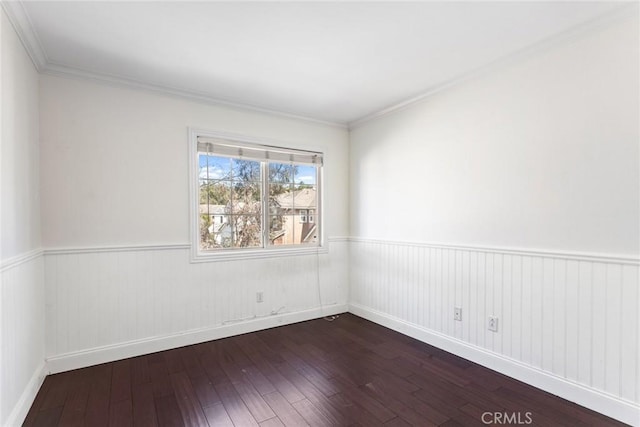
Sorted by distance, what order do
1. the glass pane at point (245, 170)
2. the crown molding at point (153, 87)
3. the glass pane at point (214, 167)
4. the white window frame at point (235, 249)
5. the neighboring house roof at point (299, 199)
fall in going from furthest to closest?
the neighboring house roof at point (299, 199) → the glass pane at point (245, 170) → the glass pane at point (214, 167) → the white window frame at point (235, 249) → the crown molding at point (153, 87)

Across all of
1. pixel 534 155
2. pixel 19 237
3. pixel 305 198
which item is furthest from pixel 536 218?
pixel 19 237

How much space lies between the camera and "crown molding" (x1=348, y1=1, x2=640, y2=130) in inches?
73.9

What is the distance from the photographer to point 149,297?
289 centimetres

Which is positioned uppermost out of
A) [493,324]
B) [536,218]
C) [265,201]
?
[265,201]

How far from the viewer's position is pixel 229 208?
3.44 m

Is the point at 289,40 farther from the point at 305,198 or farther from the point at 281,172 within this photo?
the point at 305,198

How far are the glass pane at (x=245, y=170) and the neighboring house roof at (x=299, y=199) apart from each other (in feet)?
1.30

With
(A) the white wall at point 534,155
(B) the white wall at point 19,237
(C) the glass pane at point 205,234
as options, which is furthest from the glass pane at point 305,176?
(B) the white wall at point 19,237

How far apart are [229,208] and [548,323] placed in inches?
118

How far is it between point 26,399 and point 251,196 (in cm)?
237

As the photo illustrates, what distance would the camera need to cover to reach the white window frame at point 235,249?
3104 mm

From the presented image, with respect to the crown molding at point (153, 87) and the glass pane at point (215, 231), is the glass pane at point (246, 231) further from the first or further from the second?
the crown molding at point (153, 87)

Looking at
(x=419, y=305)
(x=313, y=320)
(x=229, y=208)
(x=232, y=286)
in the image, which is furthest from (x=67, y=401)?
(x=419, y=305)

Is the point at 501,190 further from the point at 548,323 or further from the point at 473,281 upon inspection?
the point at 548,323
